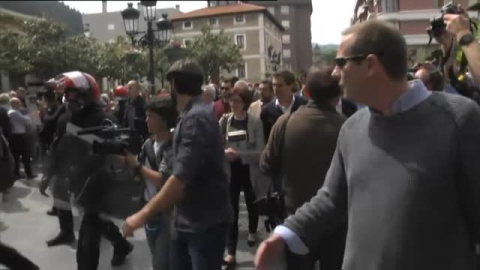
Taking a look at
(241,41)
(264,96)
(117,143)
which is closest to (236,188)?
(264,96)

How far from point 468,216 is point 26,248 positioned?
561 cm

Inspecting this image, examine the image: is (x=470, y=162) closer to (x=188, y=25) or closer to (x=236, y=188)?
(x=236, y=188)

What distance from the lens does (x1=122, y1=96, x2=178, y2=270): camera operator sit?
13.0 ft

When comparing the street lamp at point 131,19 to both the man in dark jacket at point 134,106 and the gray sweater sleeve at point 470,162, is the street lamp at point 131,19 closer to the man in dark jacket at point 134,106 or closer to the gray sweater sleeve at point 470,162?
the man in dark jacket at point 134,106

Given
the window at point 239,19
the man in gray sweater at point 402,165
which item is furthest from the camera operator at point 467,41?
the window at point 239,19

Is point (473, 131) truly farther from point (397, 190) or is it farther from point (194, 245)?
point (194, 245)

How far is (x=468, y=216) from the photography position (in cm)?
227

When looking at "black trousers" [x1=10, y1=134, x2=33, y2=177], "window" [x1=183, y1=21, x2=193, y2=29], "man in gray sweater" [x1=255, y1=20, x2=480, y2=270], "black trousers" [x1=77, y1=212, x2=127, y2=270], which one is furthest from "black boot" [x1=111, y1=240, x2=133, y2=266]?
"window" [x1=183, y1=21, x2=193, y2=29]

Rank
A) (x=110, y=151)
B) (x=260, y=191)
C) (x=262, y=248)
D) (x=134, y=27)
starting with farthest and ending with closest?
(x=134, y=27), (x=260, y=191), (x=110, y=151), (x=262, y=248)

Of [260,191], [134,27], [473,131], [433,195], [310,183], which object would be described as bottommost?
[260,191]

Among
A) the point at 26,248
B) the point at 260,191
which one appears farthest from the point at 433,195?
the point at 26,248

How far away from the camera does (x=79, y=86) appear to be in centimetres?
498

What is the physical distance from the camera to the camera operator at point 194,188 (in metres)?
3.55

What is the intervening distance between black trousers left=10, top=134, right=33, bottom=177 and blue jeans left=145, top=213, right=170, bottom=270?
879 cm
